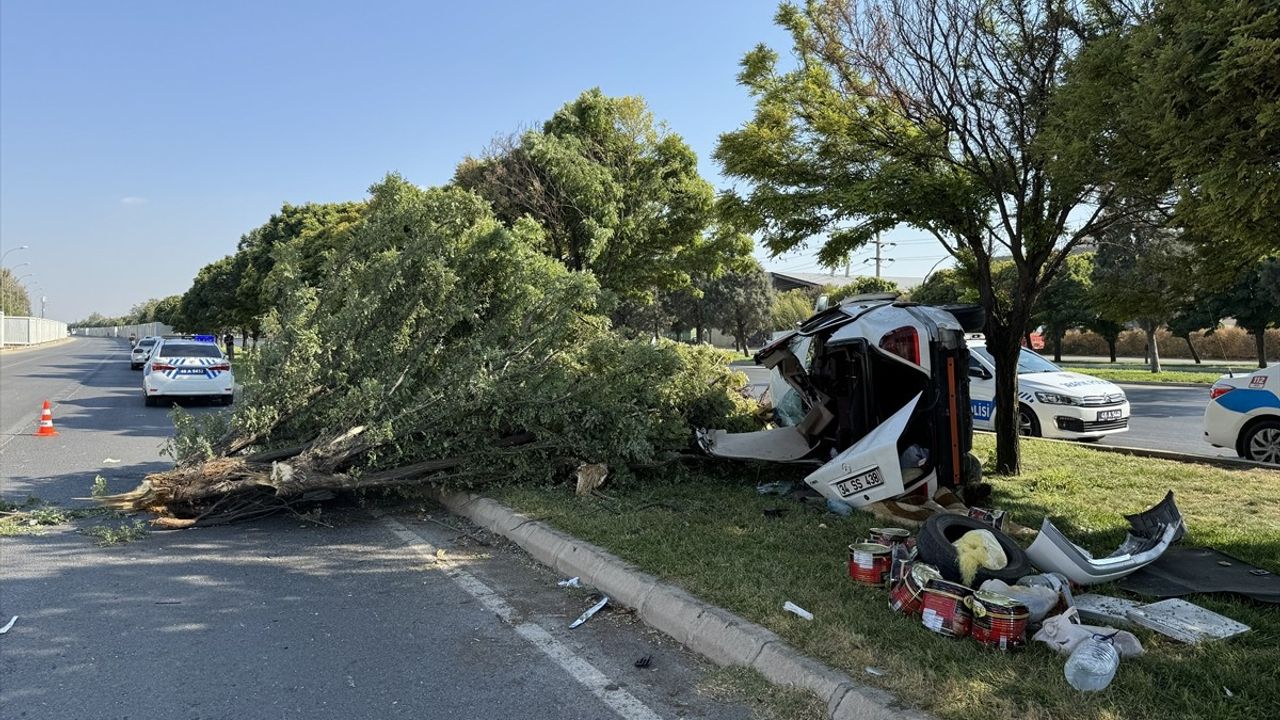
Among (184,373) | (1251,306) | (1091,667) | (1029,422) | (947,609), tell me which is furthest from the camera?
(1251,306)

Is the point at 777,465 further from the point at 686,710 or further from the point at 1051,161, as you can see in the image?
the point at 686,710

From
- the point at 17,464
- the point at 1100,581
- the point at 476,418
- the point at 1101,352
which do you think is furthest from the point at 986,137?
the point at 1101,352

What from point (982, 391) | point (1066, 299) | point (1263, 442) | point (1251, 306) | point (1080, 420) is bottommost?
point (1263, 442)

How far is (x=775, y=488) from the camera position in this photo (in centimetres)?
768

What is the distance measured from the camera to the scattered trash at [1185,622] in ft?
12.8

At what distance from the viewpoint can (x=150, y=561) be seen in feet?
19.3

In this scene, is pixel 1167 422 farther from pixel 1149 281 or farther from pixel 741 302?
pixel 741 302

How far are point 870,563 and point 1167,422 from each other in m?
13.6

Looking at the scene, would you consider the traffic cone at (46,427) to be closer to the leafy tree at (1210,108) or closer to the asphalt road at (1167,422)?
the asphalt road at (1167,422)

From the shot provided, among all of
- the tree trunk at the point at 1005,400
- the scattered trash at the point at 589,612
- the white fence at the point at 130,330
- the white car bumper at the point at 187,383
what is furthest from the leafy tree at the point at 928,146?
the white fence at the point at 130,330

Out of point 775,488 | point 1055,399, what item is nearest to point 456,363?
point 775,488

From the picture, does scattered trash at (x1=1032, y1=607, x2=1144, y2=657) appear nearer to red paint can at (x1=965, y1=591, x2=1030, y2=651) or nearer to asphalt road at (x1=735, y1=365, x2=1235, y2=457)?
red paint can at (x1=965, y1=591, x2=1030, y2=651)

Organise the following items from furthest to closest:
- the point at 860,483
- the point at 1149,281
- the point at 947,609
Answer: the point at 1149,281 → the point at 860,483 → the point at 947,609

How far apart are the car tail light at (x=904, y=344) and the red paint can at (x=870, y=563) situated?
190 cm
